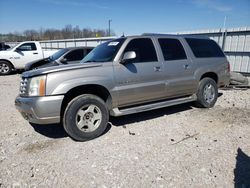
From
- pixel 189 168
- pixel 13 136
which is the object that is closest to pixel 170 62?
pixel 189 168

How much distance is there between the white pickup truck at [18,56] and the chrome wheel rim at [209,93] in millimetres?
10486

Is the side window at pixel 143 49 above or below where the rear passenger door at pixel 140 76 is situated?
above

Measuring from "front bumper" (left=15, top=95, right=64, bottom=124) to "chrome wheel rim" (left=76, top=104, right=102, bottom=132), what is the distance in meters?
0.40

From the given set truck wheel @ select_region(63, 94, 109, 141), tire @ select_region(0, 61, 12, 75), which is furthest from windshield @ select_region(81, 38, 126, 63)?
tire @ select_region(0, 61, 12, 75)

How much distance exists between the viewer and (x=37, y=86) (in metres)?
3.59

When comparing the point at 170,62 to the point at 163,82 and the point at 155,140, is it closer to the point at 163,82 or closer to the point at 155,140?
the point at 163,82

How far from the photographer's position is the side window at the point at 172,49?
4.85m

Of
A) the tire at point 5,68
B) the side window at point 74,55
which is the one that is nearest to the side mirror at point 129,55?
the side window at point 74,55

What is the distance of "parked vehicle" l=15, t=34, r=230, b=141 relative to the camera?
142 inches

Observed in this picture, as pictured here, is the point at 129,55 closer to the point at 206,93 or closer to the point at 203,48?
the point at 203,48

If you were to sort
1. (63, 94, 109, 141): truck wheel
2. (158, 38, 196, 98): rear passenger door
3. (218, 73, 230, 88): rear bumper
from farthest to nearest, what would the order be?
(218, 73, 230, 88): rear bumper, (158, 38, 196, 98): rear passenger door, (63, 94, 109, 141): truck wheel

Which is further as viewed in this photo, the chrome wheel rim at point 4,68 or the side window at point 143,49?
the chrome wheel rim at point 4,68

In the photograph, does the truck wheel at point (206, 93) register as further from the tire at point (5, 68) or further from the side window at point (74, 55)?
the tire at point (5, 68)

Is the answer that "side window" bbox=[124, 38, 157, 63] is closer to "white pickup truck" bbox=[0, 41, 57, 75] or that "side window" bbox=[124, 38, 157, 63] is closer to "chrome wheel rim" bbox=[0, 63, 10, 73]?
"white pickup truck" bbox=[0, 41, 57, 75]
